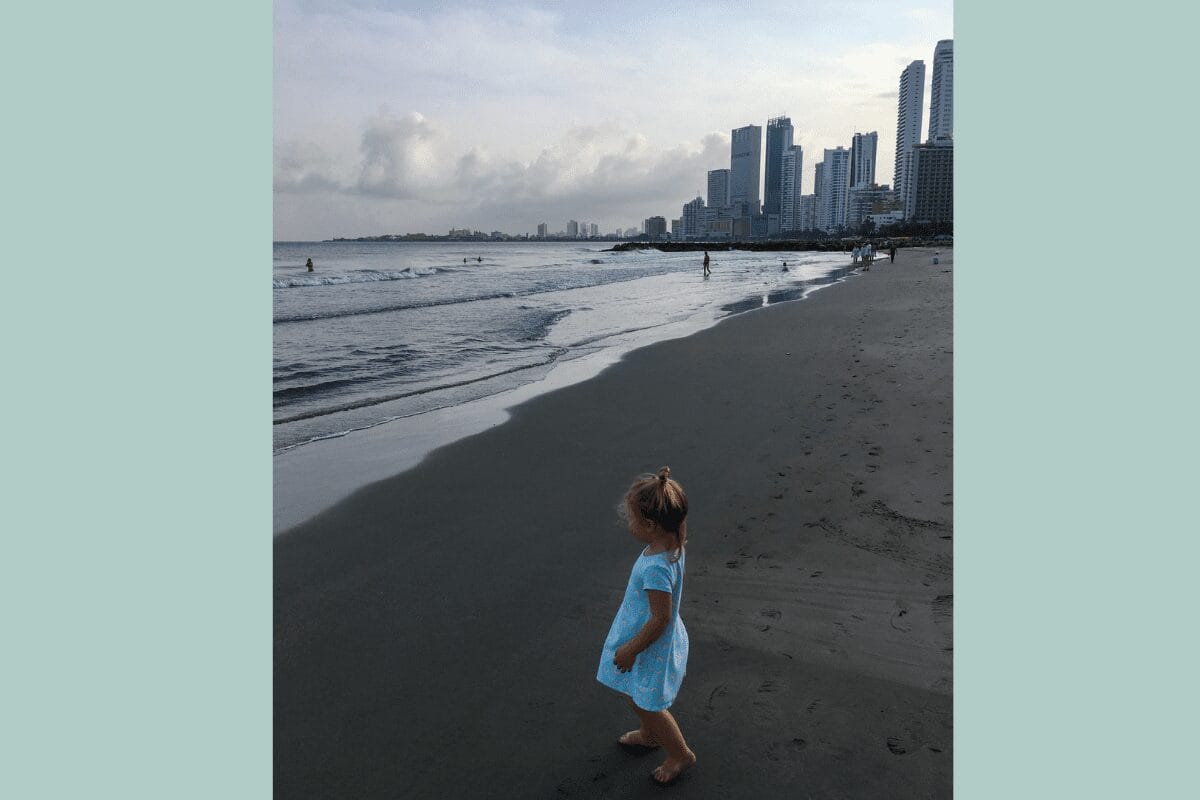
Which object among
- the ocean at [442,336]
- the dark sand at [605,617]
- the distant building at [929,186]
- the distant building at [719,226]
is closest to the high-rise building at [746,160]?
the ocean at [442,336]

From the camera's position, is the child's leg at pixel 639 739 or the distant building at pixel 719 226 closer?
the child's leg at pixel 639 739

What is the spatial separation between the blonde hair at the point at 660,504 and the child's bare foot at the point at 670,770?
2.58 feet

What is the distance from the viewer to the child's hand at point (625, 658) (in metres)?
2.28

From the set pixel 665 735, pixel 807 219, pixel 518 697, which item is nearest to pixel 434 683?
pixel 518 697

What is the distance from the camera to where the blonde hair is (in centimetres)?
217

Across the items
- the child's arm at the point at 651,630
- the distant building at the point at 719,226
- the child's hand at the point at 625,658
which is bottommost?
the child's hand at the point at 625,658

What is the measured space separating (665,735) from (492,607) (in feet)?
4.38

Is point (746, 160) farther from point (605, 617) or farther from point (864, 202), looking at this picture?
point (864, 202)

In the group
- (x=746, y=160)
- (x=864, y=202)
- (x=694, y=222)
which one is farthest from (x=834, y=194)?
(x=746, y=160)

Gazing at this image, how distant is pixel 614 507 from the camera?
15.6 feet

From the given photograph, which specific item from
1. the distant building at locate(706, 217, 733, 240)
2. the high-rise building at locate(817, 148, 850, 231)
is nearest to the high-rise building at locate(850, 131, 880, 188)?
the high-rise building at locate(817, 148, 850, 231)

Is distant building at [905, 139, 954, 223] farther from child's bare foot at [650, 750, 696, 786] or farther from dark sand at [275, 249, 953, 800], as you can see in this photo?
child's bare foot at [650, 750, 696, 786]

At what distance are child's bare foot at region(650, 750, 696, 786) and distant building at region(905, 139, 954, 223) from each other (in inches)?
3513

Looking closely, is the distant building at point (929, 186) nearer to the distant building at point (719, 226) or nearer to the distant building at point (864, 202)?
the distant building at point (864, 202)
